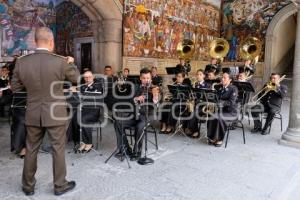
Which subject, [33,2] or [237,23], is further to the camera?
[237,23]

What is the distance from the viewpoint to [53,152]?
11.3 feet

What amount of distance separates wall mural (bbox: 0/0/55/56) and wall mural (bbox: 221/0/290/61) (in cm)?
942

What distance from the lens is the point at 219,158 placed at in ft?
16.6

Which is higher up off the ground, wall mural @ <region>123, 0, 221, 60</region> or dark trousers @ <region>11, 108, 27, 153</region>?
wall mural @ <region>123, 0, 221, 60</region>

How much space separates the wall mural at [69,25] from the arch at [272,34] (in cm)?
881

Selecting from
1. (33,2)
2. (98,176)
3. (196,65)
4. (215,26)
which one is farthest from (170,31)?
(98,176)

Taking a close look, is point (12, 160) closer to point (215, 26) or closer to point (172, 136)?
point (172, 136)

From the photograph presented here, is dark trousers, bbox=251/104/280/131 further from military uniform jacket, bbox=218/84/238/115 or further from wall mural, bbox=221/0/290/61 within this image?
wall mural, bbox=221/0/290/61

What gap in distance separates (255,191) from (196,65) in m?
12.3

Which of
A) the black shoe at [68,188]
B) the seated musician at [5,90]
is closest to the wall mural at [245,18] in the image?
the seated musician at [5,90]

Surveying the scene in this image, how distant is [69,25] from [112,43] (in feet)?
12.5

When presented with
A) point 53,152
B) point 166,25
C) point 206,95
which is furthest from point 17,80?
point 166,25

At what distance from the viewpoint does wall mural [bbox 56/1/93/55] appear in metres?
13.1

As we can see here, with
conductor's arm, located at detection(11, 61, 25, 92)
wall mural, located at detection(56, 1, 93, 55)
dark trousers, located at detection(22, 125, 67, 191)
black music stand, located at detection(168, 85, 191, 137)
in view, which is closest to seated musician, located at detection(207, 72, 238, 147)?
black music stand, located at detection(168, 85, 191, 137)
